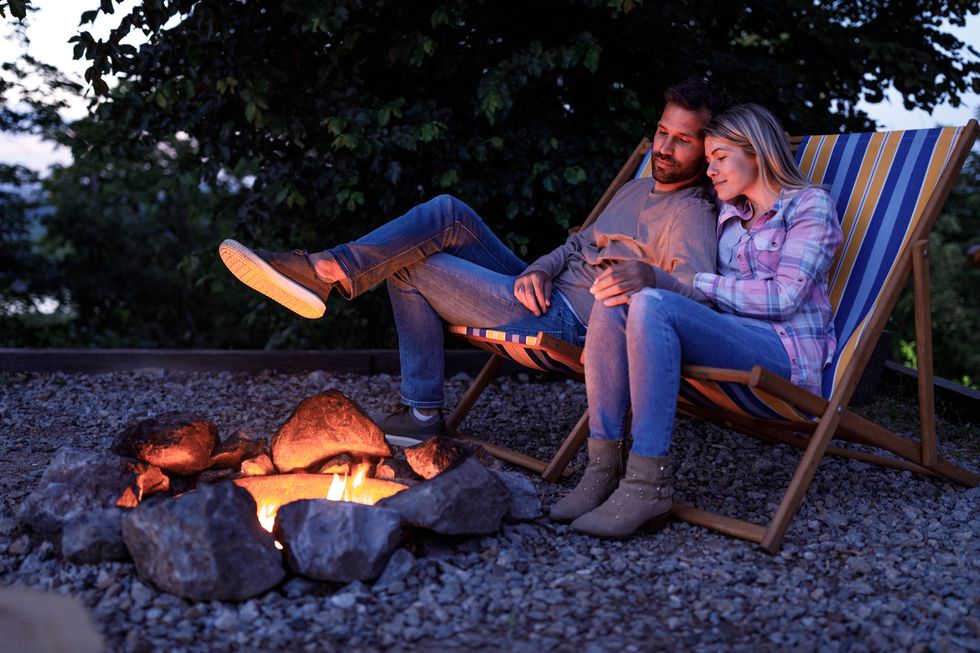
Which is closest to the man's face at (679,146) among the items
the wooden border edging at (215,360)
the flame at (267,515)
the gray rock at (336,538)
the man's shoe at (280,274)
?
the man's shoe at (280,274)

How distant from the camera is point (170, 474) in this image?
9.32 ft

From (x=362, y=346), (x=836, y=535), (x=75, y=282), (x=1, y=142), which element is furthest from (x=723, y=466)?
(x=75, y=282)

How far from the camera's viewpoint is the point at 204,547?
2.09 metres

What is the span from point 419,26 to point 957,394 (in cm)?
308

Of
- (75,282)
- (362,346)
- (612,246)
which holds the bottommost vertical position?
(75,282)

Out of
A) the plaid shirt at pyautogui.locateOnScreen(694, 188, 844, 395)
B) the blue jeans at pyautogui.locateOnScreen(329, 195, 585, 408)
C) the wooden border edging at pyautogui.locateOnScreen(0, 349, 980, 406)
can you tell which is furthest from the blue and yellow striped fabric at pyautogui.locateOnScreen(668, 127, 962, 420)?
the wooden border edging at pyautogui.locateOnScreen(0, 349, 980, 406)

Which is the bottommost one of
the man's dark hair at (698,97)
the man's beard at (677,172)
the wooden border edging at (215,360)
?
the wooden border edging at (215,360)

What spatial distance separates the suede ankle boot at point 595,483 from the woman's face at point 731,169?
0.85 m

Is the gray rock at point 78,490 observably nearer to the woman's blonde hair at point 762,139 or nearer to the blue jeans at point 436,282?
the blue jeans at point 436,282

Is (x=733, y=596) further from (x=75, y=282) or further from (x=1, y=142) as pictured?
(x=75, y=282)

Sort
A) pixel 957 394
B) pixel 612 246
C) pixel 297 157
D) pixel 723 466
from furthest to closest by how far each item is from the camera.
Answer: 1. pixel 297 157
2. pixel 957 394
3. pixel 723 466
4. pixel 612 246

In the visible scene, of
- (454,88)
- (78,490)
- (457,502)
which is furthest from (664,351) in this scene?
(454,88)

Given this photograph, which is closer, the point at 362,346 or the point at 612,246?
the point at 612,246

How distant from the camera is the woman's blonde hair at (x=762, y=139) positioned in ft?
9.21
